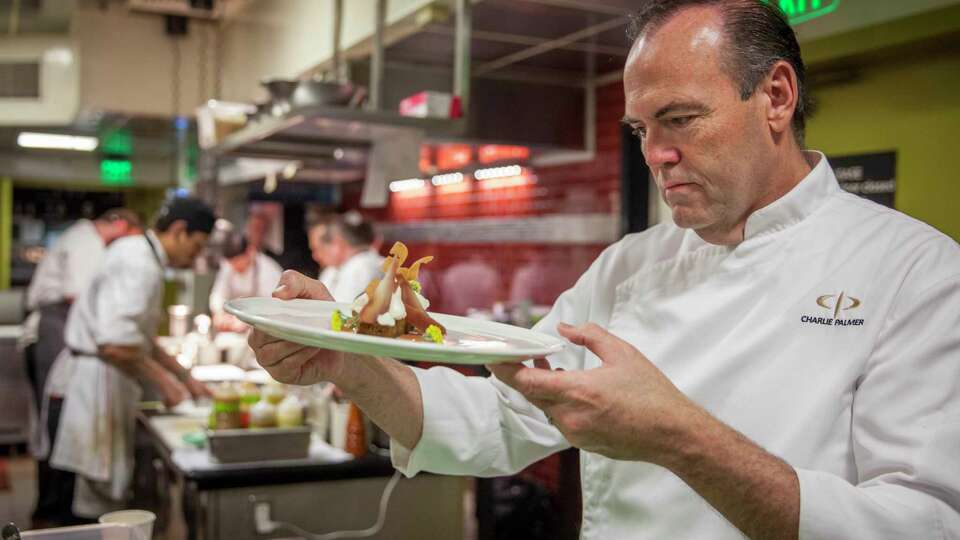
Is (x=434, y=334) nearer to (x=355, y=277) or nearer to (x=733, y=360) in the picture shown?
(x=733, y=360)

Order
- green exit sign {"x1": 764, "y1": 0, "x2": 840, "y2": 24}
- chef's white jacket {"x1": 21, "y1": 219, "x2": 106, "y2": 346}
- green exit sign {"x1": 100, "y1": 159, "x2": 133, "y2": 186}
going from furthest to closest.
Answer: green exit sign {"x1": 100, "y1": 159, "x2": 133, "y2": 186}, chef's white jacket {"x1": 21, "y1": 219, "x2": 106, "y2": 346}, green exit sign {"x1": 764, "y1": 0, "x2": 840, "y2": 24}

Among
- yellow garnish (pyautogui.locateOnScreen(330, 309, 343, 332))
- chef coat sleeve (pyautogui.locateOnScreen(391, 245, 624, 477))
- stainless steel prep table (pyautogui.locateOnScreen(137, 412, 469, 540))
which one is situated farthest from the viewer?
stainless steel prep table (pyautogui.locateOnScreen(137, 412, 469, 540))

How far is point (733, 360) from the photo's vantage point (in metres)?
1.24

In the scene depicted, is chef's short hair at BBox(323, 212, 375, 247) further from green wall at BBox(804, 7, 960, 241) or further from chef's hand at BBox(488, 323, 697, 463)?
chef's hand at BBox(488, 323, 697, 463)

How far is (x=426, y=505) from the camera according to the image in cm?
299

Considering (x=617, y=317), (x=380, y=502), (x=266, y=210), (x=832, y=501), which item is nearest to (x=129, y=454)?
(x=380, y=502)

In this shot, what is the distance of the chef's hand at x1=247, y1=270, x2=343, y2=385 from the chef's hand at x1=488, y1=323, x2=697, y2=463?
337mm

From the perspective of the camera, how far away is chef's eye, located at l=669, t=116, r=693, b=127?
1207 millimetres

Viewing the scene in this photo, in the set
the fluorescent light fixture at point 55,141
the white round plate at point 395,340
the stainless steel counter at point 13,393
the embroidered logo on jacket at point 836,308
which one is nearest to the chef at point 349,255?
the stainless steel counter at point 13,393

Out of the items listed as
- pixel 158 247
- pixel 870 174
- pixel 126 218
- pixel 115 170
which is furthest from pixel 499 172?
pixel 115 170

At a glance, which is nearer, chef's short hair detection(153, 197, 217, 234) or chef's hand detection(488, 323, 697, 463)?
chef's hand detection(488, 323, 697, 463)

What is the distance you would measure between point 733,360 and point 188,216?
10.7 ft

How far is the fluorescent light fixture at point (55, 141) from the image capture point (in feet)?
25.2

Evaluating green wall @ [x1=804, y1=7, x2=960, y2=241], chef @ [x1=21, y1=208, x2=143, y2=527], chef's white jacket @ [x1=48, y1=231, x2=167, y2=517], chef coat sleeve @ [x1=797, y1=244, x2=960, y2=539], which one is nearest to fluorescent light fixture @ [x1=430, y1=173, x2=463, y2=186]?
chef @ [x1=21, y1=208, x2=143, y2=527]
